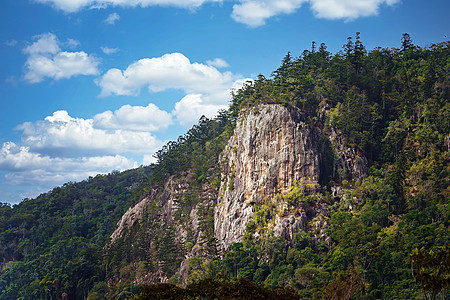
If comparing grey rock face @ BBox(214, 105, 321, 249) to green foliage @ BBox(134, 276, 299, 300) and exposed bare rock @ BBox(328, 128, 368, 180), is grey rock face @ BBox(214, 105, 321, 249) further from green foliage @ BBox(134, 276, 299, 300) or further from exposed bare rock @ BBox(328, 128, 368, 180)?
green foliage @ BBox(134, 276, 299, 300)

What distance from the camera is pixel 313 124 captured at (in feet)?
201

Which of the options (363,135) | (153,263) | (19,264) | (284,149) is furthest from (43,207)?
(363,135)

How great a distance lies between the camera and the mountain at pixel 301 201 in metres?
43.2

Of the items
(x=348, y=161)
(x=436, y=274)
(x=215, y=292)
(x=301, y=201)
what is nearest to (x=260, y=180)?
(x=301, y=201)

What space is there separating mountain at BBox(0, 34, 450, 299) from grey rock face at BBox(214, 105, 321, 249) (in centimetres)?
18

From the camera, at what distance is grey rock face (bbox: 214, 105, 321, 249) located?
5688 cm

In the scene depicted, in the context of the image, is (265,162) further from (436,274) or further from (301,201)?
(436,274)

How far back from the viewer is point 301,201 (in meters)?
53.7

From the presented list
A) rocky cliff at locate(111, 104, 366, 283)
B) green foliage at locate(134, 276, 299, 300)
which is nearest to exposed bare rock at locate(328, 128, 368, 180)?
rocky cliff at locate(111, 104, 366, 283)

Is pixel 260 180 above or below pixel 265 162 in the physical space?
below

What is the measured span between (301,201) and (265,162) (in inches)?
324

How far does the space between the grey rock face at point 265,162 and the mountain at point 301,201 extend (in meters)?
0.18

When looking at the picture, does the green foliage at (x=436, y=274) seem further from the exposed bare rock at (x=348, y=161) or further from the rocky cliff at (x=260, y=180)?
the exposed bare rock at (x=348, y=161)

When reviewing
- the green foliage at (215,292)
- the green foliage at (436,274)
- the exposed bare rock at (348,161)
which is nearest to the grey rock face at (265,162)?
the exposed bare rock at (348,161)
